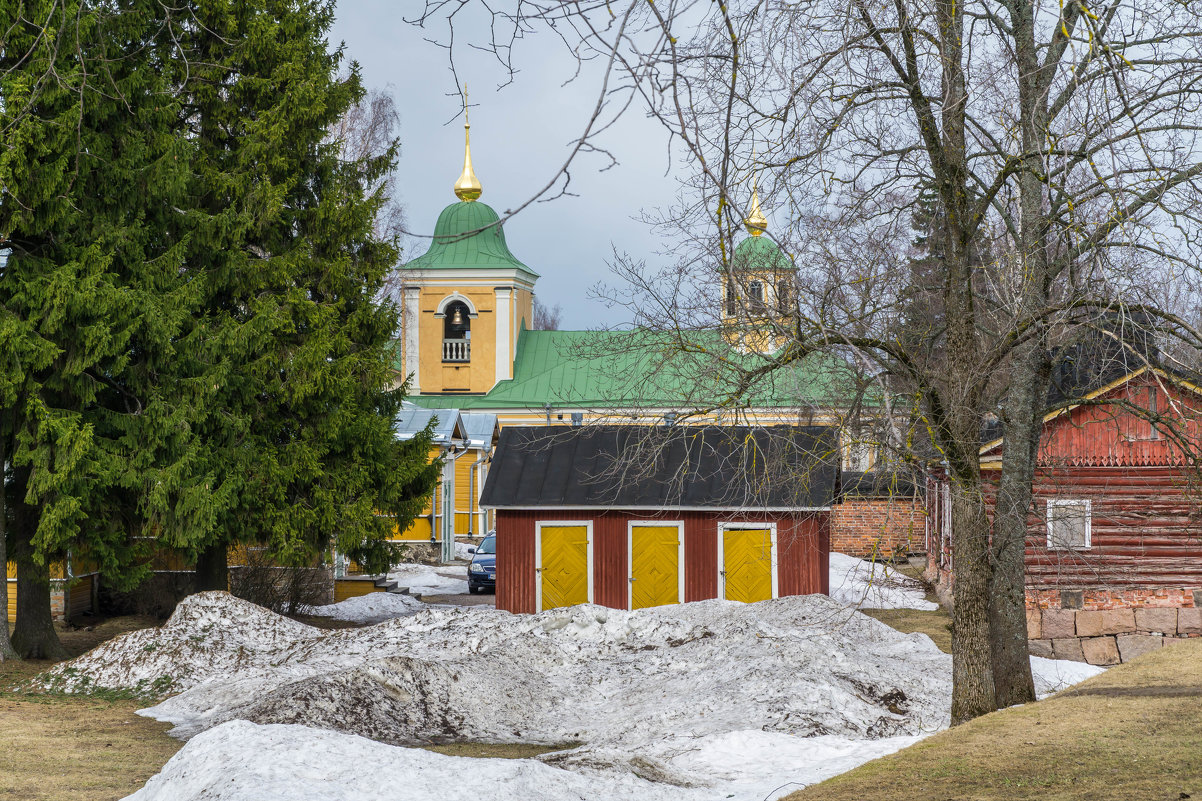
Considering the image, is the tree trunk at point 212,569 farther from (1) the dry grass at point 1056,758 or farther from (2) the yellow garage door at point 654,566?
(1) the dry grass at point 1056,758

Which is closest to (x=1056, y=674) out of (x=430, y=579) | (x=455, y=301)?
(x=430, y=579)

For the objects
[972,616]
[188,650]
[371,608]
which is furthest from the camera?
[371,608]

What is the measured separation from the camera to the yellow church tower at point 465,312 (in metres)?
44.9

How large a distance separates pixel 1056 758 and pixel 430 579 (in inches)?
878

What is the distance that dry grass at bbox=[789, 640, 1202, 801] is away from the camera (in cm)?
707

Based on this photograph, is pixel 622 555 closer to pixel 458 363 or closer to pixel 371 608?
pixel 371 608

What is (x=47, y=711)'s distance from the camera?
13297mm

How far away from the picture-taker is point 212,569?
1952 centimetres

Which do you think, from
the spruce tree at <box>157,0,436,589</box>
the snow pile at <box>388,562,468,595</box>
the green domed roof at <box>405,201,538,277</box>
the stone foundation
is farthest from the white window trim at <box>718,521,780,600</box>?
the green domed roof at <box>405,201,538,277</box>

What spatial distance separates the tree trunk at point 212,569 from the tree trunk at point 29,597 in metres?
3.15

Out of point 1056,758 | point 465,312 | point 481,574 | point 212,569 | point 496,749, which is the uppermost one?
point 465,312

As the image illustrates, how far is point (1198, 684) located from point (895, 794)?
19.2 ft

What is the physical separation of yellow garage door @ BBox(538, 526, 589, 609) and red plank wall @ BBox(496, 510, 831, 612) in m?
0.18

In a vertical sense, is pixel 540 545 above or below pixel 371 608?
above
